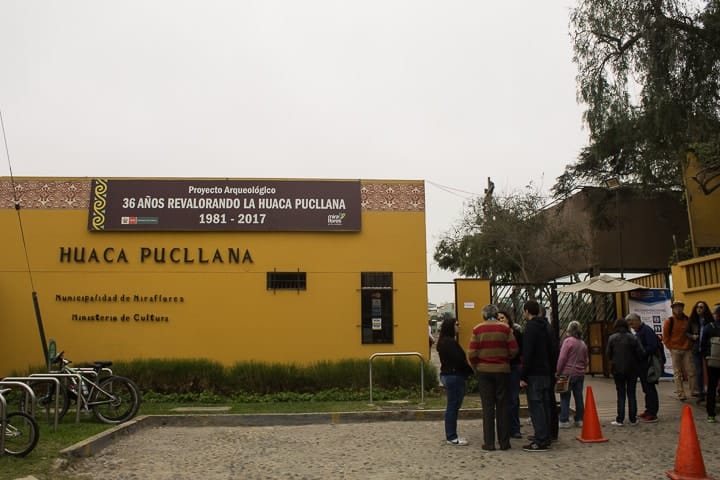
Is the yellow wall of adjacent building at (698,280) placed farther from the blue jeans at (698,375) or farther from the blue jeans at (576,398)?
the blue jeans at (576,398)

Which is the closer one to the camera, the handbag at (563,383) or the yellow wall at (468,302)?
the handbag at (563,383)

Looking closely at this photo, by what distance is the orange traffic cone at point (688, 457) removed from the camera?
6.21m

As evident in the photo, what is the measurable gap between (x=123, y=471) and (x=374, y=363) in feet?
22.5

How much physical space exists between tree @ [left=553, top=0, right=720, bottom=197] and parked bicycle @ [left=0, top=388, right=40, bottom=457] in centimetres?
1001

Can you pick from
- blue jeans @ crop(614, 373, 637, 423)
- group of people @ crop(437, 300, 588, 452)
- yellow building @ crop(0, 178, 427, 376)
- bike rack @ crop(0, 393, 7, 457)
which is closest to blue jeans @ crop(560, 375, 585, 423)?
blue jeans @ crop(614, 373, 637, 423)

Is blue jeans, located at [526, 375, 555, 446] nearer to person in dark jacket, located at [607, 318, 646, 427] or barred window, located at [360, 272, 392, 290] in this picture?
person in dark jacket, located at [607, 318, 646, 427]

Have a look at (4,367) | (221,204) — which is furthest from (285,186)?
(4,367)

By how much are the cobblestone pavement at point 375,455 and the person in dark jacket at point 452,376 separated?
28cm

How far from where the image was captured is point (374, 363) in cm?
1338

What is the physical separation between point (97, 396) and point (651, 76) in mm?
10251

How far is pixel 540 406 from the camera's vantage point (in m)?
8.09

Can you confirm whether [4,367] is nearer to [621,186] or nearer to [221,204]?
[221,204]

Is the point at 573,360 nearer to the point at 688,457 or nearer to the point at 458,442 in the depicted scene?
the point at 458,442

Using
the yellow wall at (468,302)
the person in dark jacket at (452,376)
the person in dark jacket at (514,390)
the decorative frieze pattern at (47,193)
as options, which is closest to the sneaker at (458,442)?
the person in dark jacket at (452,376)
